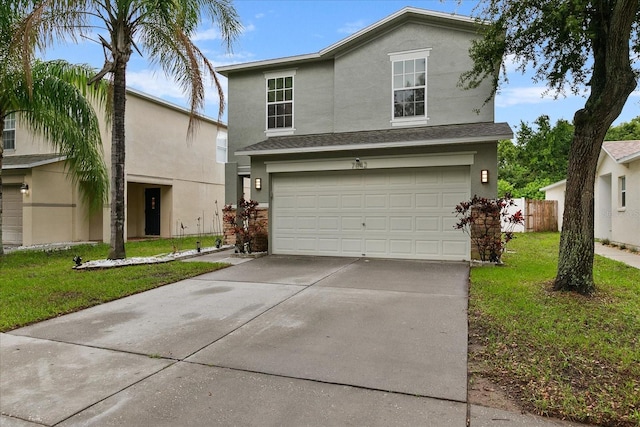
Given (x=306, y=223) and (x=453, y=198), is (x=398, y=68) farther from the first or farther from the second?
(x=306, y=223)

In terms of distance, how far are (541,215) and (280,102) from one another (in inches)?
621

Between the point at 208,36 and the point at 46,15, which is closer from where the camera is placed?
the point at 46,15

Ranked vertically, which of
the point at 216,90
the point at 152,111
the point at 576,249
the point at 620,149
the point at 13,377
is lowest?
the point at 13,377

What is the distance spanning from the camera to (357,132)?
11.8 metres

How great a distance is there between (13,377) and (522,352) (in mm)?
5000

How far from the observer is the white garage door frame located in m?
9.89

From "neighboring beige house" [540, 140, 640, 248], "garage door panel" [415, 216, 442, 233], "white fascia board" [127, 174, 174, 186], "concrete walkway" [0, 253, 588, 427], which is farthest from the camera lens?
"white fascia board" [127, 174, 174, 186]

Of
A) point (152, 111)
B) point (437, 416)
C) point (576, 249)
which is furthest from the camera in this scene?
point (152, 111)

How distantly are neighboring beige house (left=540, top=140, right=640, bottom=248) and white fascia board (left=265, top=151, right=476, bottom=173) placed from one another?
6169 mm

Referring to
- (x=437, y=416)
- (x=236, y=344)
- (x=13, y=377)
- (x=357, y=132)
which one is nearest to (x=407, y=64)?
(x=357, y=132)

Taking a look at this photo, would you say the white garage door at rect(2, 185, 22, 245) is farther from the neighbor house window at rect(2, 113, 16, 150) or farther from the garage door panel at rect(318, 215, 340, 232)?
the garage door panel at rect(318, 215, 340, 232)

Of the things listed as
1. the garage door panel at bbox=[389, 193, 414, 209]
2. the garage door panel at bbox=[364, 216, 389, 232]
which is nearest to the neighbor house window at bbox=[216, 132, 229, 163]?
the garage door panel at bbox=[364, 216, 389, 232]

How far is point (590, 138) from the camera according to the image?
6285 mm

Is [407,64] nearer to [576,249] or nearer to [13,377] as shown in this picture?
[576,249]
